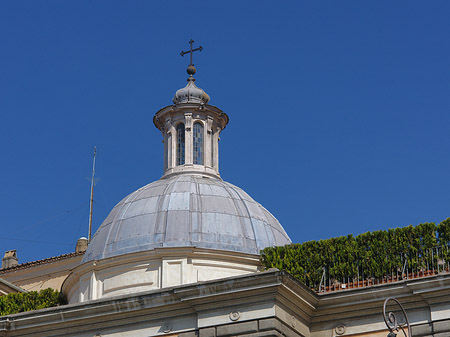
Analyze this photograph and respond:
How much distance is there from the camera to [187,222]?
34.3m

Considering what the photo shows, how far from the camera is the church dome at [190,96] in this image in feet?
128

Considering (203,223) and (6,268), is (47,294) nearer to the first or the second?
(203,223)

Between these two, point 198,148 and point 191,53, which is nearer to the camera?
point 198,148

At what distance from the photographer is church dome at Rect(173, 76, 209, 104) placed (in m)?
39.1

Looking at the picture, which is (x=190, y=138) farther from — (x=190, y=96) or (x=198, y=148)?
(x=190, y=96)

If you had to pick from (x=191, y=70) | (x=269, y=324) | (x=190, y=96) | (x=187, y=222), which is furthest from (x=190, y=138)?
(x=269, y=324)

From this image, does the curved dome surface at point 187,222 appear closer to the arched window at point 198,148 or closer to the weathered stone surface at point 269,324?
the arched window at point 198,148

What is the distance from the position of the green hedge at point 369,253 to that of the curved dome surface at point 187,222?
398 cm

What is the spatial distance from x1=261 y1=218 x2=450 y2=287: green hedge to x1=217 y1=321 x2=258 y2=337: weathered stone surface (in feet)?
11.4

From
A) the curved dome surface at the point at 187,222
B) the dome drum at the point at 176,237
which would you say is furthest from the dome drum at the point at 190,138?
the curved dome surface at the point at 187,222

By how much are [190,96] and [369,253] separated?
12254 mm

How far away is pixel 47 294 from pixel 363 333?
38.7 feet

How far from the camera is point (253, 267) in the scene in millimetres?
33875

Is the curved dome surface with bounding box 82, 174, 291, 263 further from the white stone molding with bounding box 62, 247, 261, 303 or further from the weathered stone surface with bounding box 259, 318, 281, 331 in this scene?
the weathered stone surface with bounding box 259, 318, 281, 331
